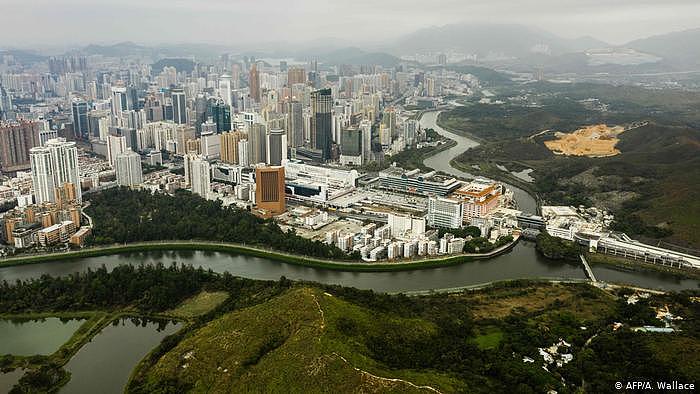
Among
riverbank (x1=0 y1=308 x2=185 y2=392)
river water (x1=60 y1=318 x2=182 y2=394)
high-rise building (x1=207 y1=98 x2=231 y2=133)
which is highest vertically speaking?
high-rise building (x1=207 y1=98 x2=231 y2=133)

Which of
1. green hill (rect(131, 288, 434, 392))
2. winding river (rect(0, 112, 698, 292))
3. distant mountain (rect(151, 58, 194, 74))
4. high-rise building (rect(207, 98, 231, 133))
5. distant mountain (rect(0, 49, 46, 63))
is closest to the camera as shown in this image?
green hill (rect(131, 288, 434, 392))

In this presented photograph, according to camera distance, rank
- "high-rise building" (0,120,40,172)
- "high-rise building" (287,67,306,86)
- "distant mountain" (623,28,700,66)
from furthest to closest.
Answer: "distant mountain" (623,28,700,66), "high-rise building" (287,67,306,86), "high-rise building" (0,120,40,172)

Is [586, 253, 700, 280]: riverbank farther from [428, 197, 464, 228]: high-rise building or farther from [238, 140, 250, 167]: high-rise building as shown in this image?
[238, 140, 250, 167]: high-rise building

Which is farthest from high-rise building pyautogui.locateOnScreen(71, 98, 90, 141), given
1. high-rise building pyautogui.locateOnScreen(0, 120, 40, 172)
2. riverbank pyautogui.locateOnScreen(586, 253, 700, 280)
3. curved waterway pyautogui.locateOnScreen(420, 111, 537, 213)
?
riverbank pyautogui.locateOnScreen(586, 253, 700, 280)

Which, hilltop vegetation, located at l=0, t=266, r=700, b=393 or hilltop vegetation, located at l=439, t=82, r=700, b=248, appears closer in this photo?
hilltop vegetation, located at l=0, t=266, r=700, b=393

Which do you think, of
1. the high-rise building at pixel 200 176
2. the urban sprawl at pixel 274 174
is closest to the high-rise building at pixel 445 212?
the urban sprawl at pixel 274 174

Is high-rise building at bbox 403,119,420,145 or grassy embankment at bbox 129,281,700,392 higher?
high-rise building at bbox 403,119,420,145
